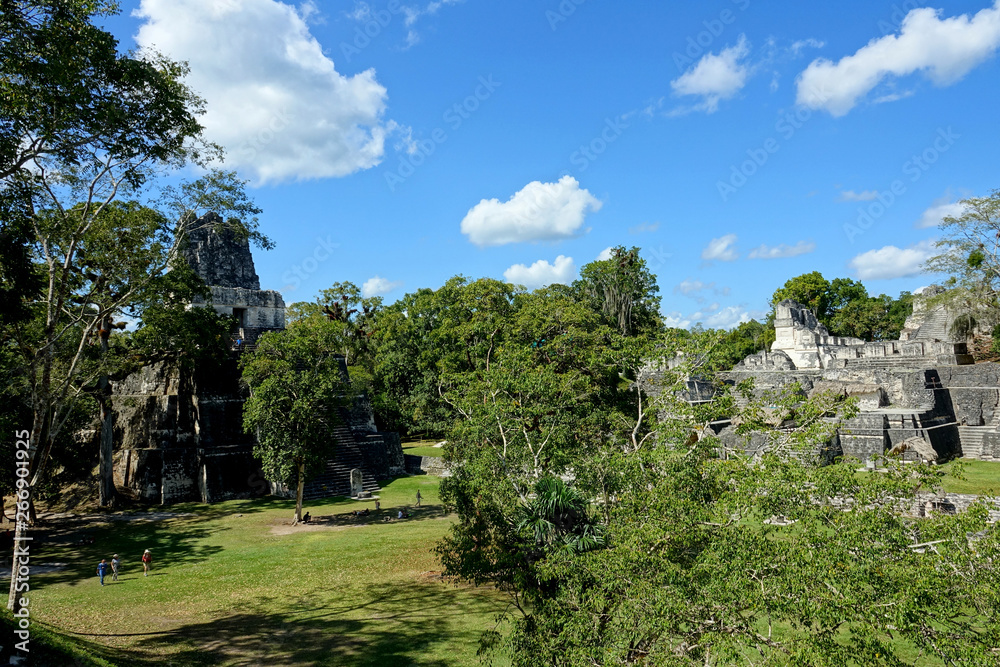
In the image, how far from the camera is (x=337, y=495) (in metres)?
20.3

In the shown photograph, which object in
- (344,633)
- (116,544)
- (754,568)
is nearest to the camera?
(754,568)

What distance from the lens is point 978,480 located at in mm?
17578

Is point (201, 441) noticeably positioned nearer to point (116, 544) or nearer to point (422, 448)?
point (116, 544)

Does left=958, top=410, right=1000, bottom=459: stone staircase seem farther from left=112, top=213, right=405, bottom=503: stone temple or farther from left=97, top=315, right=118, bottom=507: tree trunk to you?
left=97, top=315, right=118, bottom=507: tree trunk

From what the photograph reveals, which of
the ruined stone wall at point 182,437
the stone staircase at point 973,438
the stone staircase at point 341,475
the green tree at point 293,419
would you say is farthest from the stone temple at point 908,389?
the ruined stone wall at point 182,437

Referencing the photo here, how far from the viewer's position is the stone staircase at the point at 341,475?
20141 millimetres

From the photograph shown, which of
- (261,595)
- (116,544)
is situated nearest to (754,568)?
(261,595)

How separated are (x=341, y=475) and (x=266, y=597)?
10.2 metres

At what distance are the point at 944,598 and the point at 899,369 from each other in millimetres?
25324

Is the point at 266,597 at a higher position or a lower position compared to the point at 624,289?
lower

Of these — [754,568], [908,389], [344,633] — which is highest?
[908,389]

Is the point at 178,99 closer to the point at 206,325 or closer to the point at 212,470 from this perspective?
the point at 206,325

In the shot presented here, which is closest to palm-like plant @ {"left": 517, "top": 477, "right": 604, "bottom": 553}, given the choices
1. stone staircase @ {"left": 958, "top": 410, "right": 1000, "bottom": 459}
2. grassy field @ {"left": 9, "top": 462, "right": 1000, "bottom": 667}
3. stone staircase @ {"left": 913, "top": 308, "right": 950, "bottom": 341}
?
grassy field @ {"left": 9, "top": 462, "right": 1000, "bottom": 667}

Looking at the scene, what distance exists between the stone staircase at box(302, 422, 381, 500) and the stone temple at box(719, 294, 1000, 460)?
13301mm
